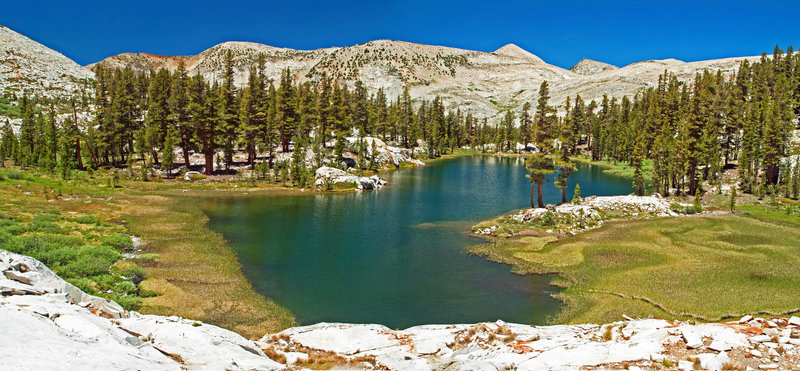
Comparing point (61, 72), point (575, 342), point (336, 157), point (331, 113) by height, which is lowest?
point (575, 342)

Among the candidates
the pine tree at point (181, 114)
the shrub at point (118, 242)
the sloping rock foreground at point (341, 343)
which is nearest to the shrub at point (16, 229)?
the shrub at point (118, 242)

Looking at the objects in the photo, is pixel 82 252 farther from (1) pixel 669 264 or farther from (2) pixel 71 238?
(1) pixel 669 264

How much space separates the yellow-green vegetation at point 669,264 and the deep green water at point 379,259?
265cm

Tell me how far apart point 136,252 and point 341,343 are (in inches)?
915

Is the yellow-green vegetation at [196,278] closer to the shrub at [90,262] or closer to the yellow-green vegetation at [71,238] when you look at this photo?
the yellow-green vegetation at [71,238]

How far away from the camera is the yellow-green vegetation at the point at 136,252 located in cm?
2403

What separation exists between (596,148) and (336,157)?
96.1 m

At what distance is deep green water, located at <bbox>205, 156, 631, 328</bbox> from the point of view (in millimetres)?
25875

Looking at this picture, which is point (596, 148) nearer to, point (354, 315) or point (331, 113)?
point (331, 113)

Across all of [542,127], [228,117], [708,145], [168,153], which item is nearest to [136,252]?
[168,153]

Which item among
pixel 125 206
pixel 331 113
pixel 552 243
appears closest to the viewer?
pixel 552 243

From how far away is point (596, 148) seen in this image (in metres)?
142

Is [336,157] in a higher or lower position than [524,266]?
higher

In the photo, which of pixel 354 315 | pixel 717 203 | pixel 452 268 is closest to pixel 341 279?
pixel 354 315
